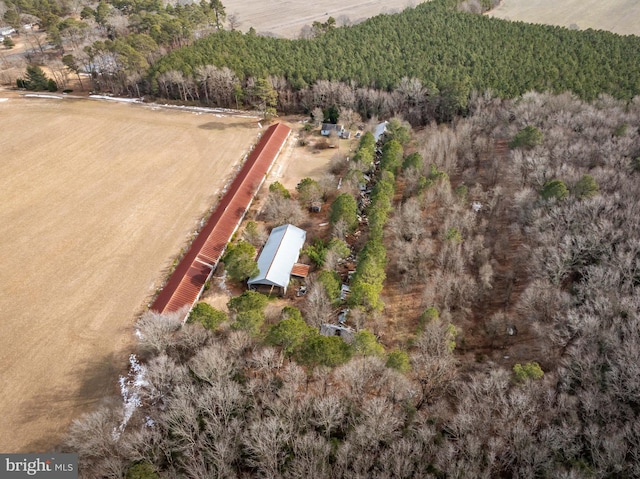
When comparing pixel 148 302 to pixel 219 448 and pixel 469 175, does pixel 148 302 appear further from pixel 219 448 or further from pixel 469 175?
pixel 469 175

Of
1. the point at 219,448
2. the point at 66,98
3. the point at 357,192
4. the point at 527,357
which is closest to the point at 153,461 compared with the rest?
the point at 219,448

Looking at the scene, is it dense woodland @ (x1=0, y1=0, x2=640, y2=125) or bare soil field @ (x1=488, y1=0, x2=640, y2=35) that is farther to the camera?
bare soil field @ (x1=488, y1=0, x2=640, y2=35)

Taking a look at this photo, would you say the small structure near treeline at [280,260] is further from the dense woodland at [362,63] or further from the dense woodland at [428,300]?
the dense woodland at [362,63]

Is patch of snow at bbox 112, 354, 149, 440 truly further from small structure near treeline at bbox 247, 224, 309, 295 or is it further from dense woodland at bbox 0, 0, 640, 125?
dense woodland at bbox 0, 0, 640, 125

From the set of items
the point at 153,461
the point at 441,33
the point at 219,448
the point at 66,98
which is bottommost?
the point at 153,461
